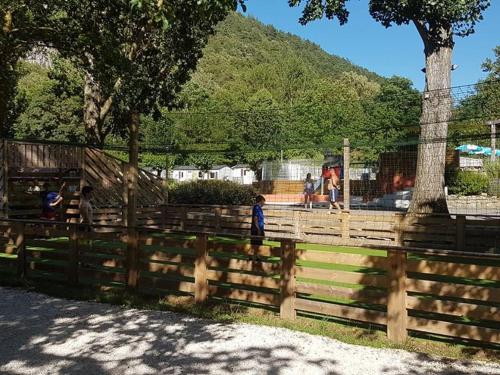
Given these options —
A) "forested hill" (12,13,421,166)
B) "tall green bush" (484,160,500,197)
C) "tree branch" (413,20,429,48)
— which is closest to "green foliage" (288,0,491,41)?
"tree branch" (413,20,429,48)

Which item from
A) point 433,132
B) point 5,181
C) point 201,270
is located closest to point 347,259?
point 201,270

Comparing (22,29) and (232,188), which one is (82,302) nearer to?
(22,29)

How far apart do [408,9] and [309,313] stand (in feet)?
41.6

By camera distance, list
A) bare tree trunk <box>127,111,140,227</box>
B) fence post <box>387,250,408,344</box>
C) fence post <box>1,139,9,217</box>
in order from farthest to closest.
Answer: fence post <box>1,139,9,217</box> < bare tree trunk <box>127,111,140,227</box> < fence post <box>387,250,408,344</box>

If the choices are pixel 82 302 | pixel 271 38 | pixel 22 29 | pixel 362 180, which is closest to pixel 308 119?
pixel 362 180

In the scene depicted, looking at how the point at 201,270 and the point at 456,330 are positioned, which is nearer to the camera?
the point at 456,330

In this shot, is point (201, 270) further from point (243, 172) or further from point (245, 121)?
point (243, 172)

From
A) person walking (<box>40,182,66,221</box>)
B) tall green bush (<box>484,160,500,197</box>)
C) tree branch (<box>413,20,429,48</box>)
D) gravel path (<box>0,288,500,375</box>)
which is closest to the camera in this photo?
gravel path (<box>0,288,500,375</box>)

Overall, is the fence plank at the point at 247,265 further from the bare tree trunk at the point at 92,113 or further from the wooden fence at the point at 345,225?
the bare tree trunk at the point at 92,113

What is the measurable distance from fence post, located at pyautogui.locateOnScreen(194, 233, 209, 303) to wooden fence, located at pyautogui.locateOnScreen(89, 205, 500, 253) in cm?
452

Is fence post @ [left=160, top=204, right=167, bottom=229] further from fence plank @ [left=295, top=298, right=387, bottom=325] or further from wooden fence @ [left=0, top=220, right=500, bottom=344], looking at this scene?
fence plank @ [left=295, top=298, right=387, bottom=325]

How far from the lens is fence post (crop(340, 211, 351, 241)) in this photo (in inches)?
614

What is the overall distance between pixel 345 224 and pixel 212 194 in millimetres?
10777

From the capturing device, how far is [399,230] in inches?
573
